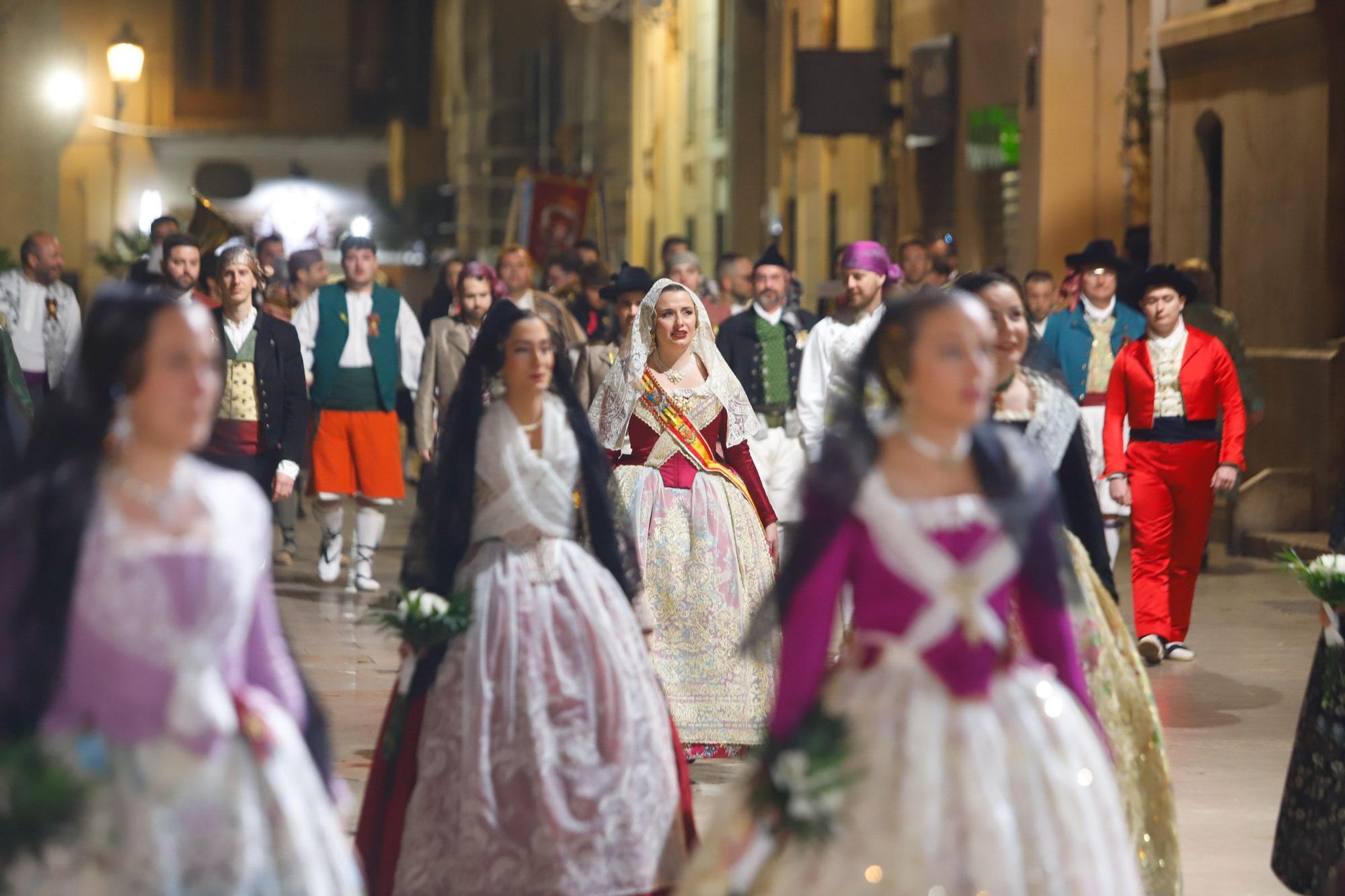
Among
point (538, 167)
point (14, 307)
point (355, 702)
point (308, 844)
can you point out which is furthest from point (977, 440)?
point (538, 167)

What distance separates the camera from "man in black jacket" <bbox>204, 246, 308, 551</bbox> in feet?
36.2

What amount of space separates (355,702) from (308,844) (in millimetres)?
5995

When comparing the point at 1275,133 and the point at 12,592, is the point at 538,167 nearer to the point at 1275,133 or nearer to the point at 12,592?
the point at 1275,133

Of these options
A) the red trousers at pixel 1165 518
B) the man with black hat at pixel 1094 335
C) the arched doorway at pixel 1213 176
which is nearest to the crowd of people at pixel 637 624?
the red trousers at pixel 1165 518

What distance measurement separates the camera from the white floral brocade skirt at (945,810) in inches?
172

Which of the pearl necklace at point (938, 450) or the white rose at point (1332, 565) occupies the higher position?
the pearl necklace at point (938, 450)

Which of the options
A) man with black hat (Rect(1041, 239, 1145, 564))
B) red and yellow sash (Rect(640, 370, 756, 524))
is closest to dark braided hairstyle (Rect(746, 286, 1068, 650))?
red and yellow sash (Rect(640, 370, 756, 524))

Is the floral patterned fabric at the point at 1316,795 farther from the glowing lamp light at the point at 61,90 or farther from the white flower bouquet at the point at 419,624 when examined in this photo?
the glowing lamp light at the point at 61,90

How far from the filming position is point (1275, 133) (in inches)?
700

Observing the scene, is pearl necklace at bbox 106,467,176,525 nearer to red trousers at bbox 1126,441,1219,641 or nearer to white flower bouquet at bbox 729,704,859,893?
white flower bouquet at bbox 729,704,859,893

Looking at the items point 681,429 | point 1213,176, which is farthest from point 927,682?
point 1213,176

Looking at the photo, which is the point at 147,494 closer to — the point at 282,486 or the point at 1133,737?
the point at 1133,737

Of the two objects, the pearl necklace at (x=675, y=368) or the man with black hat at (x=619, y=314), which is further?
the man with black hat at (x=619, y=314)

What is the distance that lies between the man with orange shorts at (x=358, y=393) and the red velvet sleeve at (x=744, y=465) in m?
5.08
